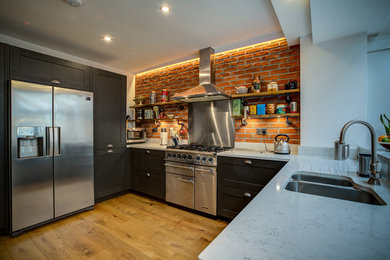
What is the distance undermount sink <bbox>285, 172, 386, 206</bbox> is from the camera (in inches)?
42.3

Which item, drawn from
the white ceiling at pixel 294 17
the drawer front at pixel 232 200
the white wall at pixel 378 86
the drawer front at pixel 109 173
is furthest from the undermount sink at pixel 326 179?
the drawer front at pixel 109 173

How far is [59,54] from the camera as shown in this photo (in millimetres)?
3174

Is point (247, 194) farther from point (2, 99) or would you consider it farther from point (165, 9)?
point (2, 99)

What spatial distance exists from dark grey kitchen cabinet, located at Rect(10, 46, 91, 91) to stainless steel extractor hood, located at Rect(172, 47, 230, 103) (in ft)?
4.61

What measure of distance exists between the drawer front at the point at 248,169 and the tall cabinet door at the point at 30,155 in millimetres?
2224

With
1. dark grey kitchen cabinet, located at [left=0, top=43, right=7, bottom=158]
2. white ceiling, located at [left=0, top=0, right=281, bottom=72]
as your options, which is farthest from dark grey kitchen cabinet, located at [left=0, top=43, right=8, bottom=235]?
white ceiling, located at [left=0, top=0, right=281, bottom=72]

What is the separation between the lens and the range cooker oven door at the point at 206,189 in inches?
100

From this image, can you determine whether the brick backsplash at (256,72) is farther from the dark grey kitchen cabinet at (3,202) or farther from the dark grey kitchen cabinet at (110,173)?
the dark grey kitchen cabinet at (3,202)

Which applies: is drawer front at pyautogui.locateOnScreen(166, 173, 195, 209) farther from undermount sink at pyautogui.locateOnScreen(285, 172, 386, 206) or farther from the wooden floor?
undermount sink at pyautogui.locateOnScreen(285, 172, 386, 206)

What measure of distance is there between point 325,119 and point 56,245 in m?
3.35

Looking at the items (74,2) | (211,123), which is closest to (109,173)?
(211,123)

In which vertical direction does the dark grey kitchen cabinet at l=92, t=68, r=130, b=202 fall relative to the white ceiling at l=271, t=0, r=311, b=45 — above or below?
below

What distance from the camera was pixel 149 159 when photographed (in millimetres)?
3250

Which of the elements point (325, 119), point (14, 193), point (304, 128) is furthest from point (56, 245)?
point (325, 119)
